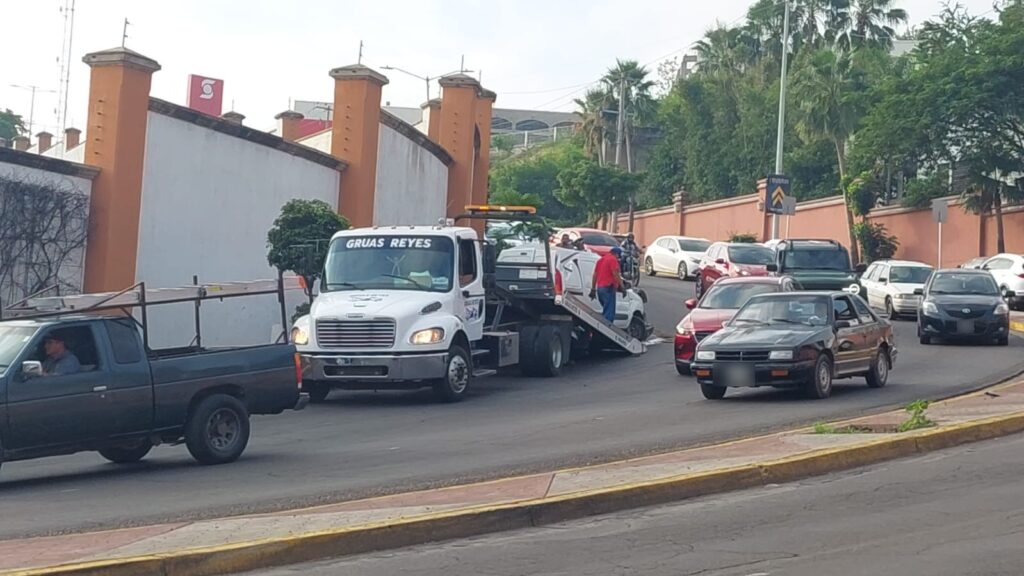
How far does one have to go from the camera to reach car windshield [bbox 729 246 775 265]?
119 feet

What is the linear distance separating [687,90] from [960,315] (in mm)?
53131

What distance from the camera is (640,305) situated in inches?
1072

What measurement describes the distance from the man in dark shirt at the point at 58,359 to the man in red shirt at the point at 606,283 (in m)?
13.4

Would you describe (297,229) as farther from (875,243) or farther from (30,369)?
(875,243)

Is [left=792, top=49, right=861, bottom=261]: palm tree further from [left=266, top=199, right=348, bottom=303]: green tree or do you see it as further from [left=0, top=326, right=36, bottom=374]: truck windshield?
[left=0, top=326, right=36, bottom=374]: truck windshield

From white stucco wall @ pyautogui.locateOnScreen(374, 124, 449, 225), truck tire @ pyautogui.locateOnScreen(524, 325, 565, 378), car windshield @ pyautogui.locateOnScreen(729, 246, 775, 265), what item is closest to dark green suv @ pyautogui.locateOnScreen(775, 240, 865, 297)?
car windshield @ pyautogui.locateOnScreen(729, 246, 775, 265)

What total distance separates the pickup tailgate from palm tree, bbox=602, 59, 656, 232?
66.2 meters

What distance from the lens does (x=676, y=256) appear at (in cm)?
4934

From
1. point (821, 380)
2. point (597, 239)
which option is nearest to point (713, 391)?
point (821, 380)

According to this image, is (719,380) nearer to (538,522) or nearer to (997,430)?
(997,430)

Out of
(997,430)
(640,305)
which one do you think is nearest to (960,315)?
(640,305)

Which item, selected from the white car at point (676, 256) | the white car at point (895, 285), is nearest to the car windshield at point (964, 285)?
the white car at point (895, 285)

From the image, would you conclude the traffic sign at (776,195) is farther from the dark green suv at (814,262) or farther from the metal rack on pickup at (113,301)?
the metal rack on pickup at (113,301)

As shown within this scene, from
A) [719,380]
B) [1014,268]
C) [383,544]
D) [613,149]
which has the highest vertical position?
[613,149]
